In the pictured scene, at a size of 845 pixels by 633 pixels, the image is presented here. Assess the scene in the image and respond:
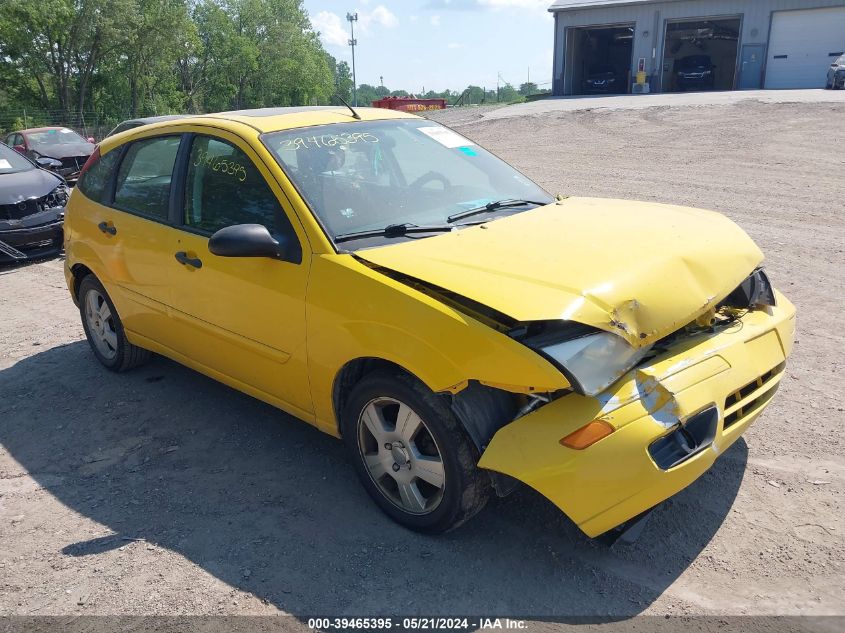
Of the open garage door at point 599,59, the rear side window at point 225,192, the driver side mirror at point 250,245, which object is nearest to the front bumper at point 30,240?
the rear side window at point 225,192

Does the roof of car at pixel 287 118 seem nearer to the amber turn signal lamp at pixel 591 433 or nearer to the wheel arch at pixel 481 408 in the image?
the wheel arch at pixel 481 408

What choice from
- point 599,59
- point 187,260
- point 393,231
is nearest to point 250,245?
point 393,231

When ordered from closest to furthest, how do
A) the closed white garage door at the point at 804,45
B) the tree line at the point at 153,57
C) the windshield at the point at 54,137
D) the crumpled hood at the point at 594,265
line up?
the crumpled hood at the point at 594,265 → the windshield at the point at 54,137 → the closed white garage door at the point at 804,45 → the tree line at the point at 153,57

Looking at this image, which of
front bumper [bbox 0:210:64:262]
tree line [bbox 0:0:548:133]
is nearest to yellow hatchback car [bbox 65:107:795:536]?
front bumper [bbox 0:210:64:262]

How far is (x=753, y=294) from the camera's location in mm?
3564

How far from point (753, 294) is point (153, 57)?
174 feet

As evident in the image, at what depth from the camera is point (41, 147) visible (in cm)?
1777

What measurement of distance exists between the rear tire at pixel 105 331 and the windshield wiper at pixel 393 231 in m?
2.44

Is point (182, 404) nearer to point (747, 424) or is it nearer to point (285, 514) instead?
point (285, 514)

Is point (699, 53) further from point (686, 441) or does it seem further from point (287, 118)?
point (686, 441)

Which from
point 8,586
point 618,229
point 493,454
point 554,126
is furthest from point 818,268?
point 554,126

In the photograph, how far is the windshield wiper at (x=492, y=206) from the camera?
147 inches

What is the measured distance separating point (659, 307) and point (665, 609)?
3.85 feet

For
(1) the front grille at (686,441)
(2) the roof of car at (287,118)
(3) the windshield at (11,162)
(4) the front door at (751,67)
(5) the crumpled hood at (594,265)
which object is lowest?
(1) the front grille at (686,441)
